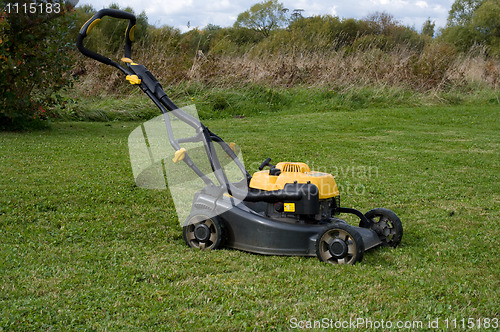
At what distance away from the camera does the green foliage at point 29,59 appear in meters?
7.94

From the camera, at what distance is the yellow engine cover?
3.73 m

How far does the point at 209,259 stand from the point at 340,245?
2.94ft

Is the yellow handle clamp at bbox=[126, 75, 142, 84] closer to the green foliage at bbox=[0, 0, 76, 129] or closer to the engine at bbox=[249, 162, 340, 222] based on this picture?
the engine at bbox=[249, 162, 340, 222]

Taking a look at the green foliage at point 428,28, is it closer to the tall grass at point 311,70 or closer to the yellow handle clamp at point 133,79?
the tall grass at point 311,70

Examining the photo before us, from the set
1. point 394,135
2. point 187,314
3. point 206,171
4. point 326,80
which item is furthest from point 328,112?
point 187,314

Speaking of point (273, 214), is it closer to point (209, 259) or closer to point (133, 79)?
point (209, 259)

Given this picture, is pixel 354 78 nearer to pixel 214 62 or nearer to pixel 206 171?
pixel 214 62

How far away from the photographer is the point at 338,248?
138 inches

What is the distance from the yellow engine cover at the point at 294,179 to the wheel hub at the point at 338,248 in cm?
37

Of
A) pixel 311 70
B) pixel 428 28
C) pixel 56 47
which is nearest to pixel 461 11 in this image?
pixel 428 28

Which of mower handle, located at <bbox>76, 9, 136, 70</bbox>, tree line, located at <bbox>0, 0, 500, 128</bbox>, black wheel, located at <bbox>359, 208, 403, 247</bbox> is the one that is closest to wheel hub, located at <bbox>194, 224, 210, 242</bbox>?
black wheel, located at <bbox>359, 208, 403, 247</bbox>

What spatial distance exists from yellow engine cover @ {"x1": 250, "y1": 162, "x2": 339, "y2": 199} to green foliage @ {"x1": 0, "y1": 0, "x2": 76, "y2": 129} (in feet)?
18.0

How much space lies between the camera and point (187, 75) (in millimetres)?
12578

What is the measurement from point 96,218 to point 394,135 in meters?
6.29
